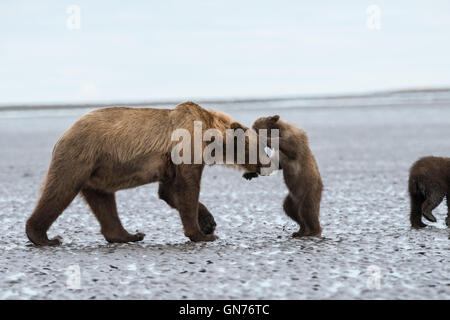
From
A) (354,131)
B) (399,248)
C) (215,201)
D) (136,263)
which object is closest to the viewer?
(136,263)

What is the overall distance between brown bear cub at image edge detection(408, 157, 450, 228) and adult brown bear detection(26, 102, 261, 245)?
184cm

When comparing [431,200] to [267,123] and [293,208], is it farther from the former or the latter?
[267,123]

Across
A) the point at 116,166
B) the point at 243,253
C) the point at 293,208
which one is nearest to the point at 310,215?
the point at 293,208

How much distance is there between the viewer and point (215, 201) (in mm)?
8492

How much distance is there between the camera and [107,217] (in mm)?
6121

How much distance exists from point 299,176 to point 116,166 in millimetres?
1571

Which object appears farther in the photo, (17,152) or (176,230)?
(17,152)

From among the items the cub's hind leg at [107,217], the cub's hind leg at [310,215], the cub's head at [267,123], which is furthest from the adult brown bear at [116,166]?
the cub's hind leg at [310,215]

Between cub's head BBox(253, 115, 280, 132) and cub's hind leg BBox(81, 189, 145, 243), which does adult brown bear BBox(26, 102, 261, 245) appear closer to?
cub's hind leg BBox(81, 189, 145, 243)

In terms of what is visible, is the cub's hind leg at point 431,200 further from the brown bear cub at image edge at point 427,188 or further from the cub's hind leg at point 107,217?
the cub's hind leg at point 107,217

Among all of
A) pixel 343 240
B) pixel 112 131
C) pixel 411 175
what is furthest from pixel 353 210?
pixel 112 131

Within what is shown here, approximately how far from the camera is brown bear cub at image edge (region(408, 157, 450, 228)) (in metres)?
6.40

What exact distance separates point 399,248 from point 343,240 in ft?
1.69
